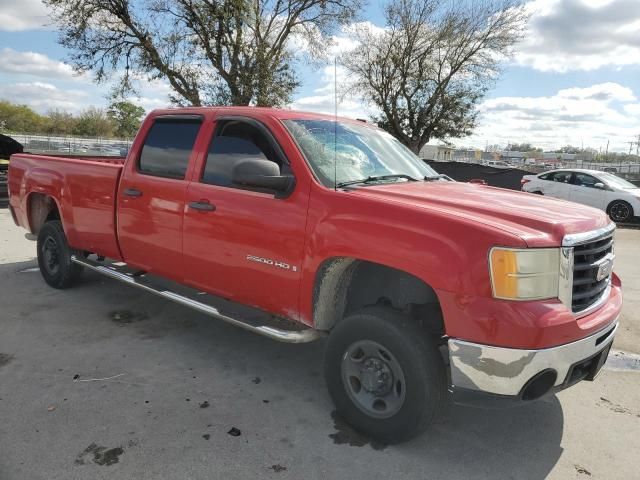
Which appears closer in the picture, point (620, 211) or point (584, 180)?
point (620, 211)

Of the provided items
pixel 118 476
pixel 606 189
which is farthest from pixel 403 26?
pixel 118 476

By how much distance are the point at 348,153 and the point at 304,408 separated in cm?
177

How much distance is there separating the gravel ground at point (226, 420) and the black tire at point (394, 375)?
0.47 feet

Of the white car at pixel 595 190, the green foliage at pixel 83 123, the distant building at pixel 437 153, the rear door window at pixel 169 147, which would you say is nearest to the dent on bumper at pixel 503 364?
the rear door window at pixel 169 147

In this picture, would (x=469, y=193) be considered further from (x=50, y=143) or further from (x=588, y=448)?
(x=50, y=143)

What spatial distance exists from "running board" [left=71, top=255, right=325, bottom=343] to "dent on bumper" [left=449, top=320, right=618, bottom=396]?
102 centimetres

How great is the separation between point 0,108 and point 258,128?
106353mm

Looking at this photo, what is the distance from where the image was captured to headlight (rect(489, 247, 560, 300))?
253 centimetres

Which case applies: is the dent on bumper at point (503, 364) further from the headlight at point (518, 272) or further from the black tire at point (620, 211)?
the black tire at point (620, 211)

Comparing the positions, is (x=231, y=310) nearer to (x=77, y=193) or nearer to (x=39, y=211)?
(x=77, y=193)

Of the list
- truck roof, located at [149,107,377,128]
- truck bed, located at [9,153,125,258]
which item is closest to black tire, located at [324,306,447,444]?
truck roof, located at [149,107,377,128]

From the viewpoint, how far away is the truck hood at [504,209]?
2.66 m

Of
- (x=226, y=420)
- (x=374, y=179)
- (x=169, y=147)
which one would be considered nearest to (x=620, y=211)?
(x=374, y=179)

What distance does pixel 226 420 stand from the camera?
3246 millimetres
